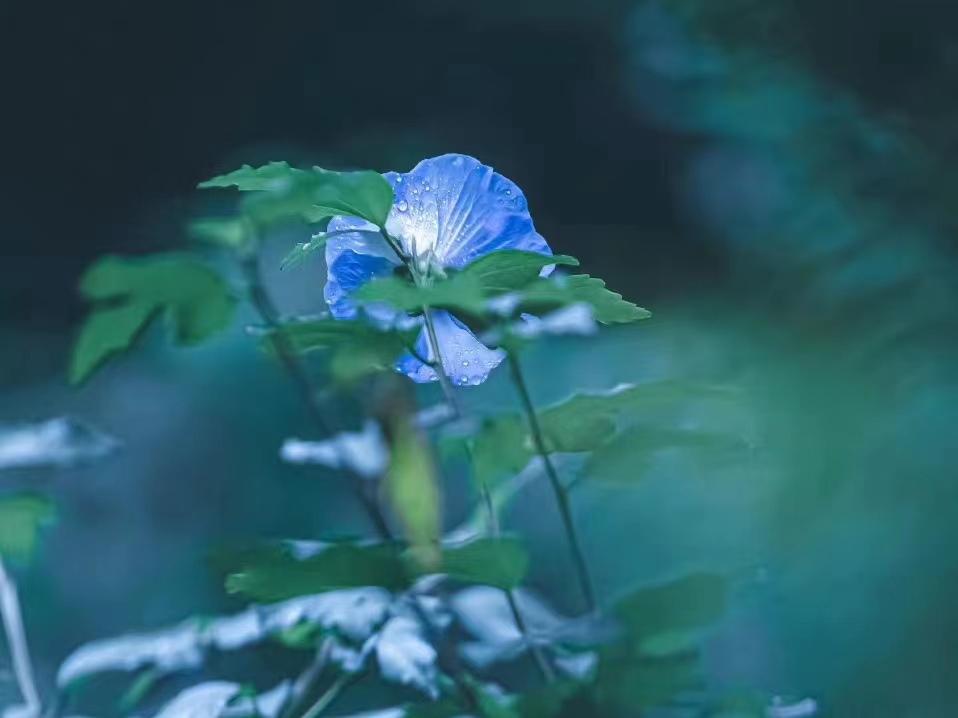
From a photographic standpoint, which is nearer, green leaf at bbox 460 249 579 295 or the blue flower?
green leaf at bbox 460 249 579 295

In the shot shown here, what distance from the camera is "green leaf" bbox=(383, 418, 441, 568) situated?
1.56ft

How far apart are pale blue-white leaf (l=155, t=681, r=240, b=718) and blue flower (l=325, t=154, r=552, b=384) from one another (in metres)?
0.14

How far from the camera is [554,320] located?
0.39 meters

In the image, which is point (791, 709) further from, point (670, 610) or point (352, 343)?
point (352, 343)

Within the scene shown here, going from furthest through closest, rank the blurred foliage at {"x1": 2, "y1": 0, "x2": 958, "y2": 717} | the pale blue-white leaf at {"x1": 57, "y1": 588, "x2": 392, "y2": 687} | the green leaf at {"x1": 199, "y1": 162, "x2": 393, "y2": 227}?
the blurred foliage at {"x1": 2, "y1": 0, "x2": 958, "y2": 717}
the pale blue-white leaf at {"x1": 57, "y1": 588, "x2": 392, "y2": 687}
the green leaf at {"x1": 199, "y1": 162, "x2": 393, "y2": 227}

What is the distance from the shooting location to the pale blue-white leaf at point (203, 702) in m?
0.45

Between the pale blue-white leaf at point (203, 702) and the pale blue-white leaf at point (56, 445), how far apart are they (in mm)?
116

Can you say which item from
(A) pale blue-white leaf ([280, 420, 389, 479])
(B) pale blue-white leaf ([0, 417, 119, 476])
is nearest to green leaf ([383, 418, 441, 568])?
(A) pale blue-white leaf ([280, 420, 389, 479])

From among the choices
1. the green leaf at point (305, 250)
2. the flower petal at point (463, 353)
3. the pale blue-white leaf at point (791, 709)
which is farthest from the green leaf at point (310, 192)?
the pale blue-white leaf at point (791, 709)

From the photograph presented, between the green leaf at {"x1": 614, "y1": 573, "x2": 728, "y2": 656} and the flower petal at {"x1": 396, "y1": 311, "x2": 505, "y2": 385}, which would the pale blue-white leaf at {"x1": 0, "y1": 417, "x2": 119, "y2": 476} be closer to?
the flower petal at {"x1": 396, "y1": 311, "x2": 505, "y2": 385}

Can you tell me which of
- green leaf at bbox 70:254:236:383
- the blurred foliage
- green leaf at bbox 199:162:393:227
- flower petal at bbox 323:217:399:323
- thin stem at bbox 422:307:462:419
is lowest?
the blurred foliage

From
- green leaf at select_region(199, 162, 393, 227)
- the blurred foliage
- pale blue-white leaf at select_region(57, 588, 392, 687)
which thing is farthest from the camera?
the blurred foliage

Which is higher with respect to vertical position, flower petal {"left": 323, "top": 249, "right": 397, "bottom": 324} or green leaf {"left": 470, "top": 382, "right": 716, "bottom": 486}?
flower petal {"left": 323, "top": 249, "right": 397, "bottom": 324}

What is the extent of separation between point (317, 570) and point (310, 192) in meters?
0.12
